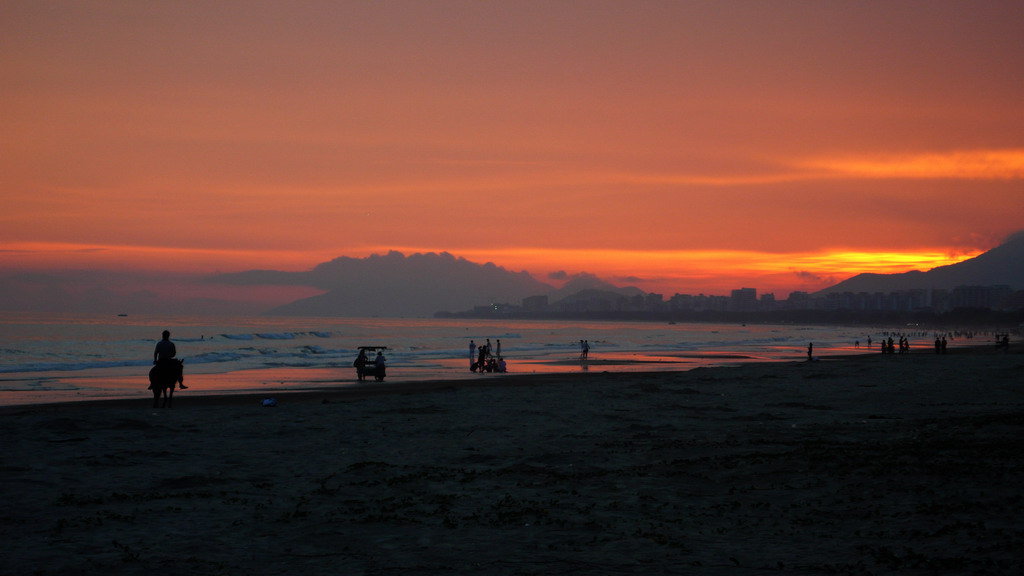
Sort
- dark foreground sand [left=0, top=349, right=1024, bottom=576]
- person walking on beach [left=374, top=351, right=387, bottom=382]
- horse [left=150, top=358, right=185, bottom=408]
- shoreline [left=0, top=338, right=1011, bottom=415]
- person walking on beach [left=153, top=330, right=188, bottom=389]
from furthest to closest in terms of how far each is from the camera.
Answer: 1. person walking on beach [left=374, top=351, right=387, bottom=382]
2. shoreline [left=0, top=338, right=1011, bottom=415]
3. horse [left=150, top=358, right=185, bottom=408]
4. person walking on beach [left=153, top=330, right=188, bottom=389]
5. dark foreground sand [left=0, top=349, right=1024, bottom=576]

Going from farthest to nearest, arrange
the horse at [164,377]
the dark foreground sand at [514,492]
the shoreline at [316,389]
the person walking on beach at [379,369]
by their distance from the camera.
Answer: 1. the person walking on beach at [379,369]
2. the shoreline at [316,389]
3. the horse at [164,377]
4. the dark foreground sand at [514,492]

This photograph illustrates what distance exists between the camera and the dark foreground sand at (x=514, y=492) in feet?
28.3

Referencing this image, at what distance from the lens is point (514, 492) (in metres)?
12.2

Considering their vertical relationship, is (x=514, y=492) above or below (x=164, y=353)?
below

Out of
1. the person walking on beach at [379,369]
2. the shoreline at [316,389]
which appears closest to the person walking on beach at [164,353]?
the shoreline at [316,389]

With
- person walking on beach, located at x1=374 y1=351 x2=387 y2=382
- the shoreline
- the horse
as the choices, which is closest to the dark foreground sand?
the horse

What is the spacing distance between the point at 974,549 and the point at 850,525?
1.56 meters

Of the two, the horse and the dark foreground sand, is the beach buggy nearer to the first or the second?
the horse

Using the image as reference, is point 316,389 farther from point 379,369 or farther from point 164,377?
point 164,377

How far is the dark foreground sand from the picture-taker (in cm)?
863

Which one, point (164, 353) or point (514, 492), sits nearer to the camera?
point (514, 492)

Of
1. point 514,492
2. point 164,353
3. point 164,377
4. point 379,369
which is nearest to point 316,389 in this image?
point 379,369

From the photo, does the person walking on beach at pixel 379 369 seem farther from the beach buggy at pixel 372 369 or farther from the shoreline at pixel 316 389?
the shoreline at pixel 316 389

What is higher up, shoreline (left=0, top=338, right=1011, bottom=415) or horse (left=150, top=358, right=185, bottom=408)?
horse (left=150, top=358, right=185, bottom=408)
